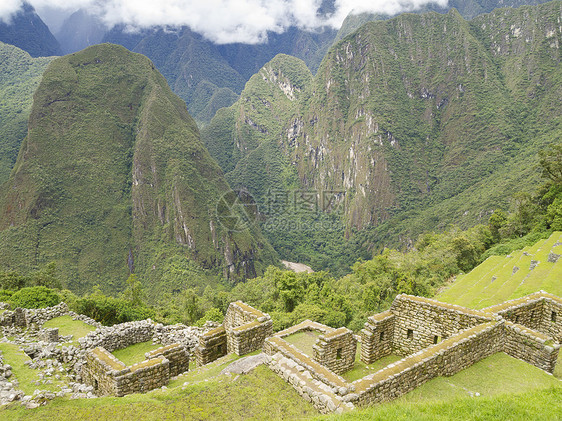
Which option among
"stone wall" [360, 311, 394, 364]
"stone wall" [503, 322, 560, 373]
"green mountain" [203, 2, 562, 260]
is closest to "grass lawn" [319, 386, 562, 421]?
"stone wall" [503, 322, 560, 373]

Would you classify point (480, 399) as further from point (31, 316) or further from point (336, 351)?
point (31, 316)

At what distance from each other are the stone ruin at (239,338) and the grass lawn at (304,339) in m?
0.69

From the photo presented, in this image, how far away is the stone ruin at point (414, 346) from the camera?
17.0 ft

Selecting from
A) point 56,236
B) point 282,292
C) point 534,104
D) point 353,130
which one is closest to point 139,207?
point 56,236

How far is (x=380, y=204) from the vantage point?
171 metres

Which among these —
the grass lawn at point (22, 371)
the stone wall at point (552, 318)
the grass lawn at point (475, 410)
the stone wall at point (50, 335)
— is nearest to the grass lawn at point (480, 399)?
the grass lawn at point (475, 410)

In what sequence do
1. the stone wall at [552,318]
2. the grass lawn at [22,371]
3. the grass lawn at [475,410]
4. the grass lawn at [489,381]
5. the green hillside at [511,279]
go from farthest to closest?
the green hillside at [511,279], the stone wall at [552,318], the grass lawn at [22,371], the grass lawn at [489,381], the grass lawn at [475,410]

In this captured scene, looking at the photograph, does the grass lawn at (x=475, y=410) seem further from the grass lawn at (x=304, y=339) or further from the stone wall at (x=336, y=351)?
the grass lawn at (x=304, y=339)

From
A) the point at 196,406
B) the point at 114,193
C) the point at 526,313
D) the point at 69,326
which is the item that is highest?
the point at 196,406

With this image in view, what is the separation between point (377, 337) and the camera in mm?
8016

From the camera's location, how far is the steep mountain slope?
5320 inches

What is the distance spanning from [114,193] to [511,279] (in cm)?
12254

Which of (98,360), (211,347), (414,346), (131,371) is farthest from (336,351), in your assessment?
(98,360)

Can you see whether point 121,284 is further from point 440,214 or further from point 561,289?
point 440,214
